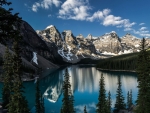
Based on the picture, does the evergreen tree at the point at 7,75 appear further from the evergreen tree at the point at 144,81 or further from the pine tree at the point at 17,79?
the evergreen tree at the point at 144,81

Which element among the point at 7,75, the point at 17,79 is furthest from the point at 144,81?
the point at 7,75

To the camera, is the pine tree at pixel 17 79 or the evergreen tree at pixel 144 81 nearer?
the pine tree at pixel 17 79

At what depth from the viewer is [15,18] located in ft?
36.2

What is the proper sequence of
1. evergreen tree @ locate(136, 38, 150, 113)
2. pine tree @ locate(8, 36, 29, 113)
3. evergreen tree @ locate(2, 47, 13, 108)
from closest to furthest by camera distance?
pine tree @ locate(8, 36, 29, 113)
evergreen tree @ locate(136, 38, 150, 113)
evergreen tree @ locate(2, 47, 13, 108)

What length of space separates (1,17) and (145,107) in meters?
25.8

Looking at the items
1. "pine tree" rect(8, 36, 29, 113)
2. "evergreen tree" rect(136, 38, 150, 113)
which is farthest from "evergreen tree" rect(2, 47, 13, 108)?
"evergreen tree" rect(136, 38, 150, 113)

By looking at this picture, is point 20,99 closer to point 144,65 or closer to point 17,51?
point 17,51

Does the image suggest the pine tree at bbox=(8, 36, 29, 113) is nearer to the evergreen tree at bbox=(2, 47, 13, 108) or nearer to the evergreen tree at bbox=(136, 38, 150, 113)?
the evergreen tree at bbox=(2, 47, 13, 108)

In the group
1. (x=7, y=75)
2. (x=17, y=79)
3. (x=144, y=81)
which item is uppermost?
(x=17, y=79)

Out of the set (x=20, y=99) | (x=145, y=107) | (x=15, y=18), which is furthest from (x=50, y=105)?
(x=15, y=18)

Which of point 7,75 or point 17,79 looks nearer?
point 17,79

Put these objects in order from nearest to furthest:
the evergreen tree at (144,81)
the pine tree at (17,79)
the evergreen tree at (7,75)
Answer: the pine tree at (17,79)
the evergreen tree at (144,81)
the evergreen tree at (7,75)

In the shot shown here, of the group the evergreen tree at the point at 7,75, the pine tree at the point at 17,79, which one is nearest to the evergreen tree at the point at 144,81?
the pine tree at the point at 17,79

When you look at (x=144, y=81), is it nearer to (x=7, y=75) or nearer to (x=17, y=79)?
(x=17, y=79)
